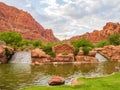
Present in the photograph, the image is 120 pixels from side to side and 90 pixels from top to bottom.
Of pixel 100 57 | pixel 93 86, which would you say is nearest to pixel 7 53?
pixel 100 57

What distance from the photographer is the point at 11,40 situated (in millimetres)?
122000

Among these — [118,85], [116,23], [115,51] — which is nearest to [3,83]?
[118,85]

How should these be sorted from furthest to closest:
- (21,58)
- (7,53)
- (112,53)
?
(112,53) < (21,58) < (7,53)

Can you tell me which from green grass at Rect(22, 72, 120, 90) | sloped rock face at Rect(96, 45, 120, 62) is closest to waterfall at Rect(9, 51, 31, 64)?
sloped rock face at Rect(96, 45, 120, 62)

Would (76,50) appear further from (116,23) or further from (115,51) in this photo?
(116,23)

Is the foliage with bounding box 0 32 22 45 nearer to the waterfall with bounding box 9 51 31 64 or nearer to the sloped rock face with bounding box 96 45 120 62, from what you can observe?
the waterfall with bounding box 9 51 31 64

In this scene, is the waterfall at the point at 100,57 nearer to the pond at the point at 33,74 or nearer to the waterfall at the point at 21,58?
the waterfall at the point at 21,58

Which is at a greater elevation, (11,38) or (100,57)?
(11,38)

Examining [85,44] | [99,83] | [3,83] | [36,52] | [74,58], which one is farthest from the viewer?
Result: [85,44]

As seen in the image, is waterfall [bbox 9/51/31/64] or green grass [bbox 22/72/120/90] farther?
waterfall [bbox 9/51/31/64]

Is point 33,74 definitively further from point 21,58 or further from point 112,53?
point 112,53

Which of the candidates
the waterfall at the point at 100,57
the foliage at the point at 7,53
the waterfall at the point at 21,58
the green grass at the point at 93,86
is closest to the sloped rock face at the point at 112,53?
the waterfall at the point at 100,57

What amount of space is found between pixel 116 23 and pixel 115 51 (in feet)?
332

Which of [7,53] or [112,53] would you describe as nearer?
[7,53]
